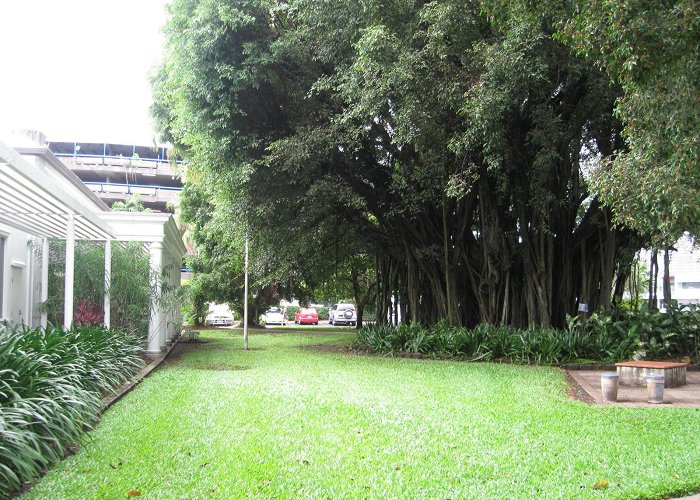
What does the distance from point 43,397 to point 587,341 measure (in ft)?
37.1

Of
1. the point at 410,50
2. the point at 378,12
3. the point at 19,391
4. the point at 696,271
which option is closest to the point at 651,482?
the point at 19,391

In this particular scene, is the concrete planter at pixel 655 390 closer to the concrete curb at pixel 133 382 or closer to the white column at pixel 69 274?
the concrete curb at pixel 133 382

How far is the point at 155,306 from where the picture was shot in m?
14.7

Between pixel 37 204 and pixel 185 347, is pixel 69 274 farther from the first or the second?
pixel 185 347

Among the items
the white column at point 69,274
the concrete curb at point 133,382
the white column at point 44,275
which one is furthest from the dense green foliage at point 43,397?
the white column at point 44,275

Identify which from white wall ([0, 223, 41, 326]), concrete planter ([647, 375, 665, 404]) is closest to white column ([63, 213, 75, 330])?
white wall ([0, 223, 41, 326])

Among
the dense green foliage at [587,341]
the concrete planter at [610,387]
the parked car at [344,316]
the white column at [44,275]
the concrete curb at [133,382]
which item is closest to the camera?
the concrete curb at [133,382]

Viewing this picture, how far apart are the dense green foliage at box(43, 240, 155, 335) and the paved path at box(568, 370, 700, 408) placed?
29.2 ft

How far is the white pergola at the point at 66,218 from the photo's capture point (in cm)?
779

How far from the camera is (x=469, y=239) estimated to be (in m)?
16.7

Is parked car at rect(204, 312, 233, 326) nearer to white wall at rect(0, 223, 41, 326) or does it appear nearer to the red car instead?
the red car

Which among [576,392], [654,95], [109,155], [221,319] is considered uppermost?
[109,155]

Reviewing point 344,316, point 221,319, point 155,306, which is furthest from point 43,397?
point 344,316

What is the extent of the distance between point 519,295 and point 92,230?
32.7ft
